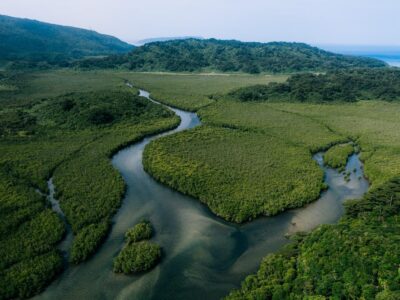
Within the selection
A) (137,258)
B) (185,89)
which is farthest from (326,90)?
(137,258)

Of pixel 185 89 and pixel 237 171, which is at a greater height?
pixel 185 89

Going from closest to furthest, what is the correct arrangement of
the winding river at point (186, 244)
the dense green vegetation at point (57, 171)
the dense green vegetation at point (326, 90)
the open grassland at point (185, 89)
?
the winding river at point (186, 244), the dense green vegetation at point (57, 171), the open grassland at point (185, 89), the dense green vegetation at point (326, 90)

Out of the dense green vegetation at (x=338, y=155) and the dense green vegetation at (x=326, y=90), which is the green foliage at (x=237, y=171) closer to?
the dense green vegetation at (x=338, y=155)

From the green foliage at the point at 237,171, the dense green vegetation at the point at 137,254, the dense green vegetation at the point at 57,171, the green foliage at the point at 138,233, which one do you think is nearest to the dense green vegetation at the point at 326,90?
the dense green vegetation at the point at 57,171

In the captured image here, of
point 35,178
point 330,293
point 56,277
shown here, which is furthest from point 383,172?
point 35,178

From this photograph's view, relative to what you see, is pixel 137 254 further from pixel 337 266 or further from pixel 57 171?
pixel 57 171

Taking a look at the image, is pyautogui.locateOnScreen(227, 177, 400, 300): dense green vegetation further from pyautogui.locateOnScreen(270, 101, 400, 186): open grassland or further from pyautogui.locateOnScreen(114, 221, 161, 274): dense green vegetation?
pyautogui.locateOnScreen(270, 101, 400, 186): open grassland
